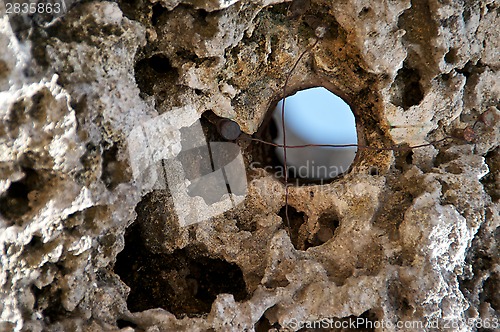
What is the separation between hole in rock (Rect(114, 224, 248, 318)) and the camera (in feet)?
7.34

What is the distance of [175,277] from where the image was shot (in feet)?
7.55

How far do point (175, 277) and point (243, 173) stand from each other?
1.93 feet

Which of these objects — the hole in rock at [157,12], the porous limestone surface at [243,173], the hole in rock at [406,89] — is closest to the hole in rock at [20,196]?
the porous limestone surface at [243,173]

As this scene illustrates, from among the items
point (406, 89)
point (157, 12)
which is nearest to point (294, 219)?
point (406, 89)

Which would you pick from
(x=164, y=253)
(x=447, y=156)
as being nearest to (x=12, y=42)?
(x=164, y=253)

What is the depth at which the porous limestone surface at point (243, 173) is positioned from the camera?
5.24ft

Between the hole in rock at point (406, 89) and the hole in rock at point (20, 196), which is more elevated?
the hole in rock at point (406, 89)

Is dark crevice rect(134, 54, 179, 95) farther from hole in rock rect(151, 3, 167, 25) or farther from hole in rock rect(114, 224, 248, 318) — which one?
hole in rock rect(114, 224, 248, 318)

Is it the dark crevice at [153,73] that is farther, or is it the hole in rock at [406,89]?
the hole in rock at [406,89]

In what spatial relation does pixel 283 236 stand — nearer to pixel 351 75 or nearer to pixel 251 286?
pixel 251 286

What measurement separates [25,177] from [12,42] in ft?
1.43

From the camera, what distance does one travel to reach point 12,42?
Result: 1.43 metres

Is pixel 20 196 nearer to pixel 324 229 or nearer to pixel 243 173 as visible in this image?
pixel 243 173

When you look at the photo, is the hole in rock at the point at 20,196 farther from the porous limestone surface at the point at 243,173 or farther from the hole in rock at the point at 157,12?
the hole in rock at the point at 157,12
